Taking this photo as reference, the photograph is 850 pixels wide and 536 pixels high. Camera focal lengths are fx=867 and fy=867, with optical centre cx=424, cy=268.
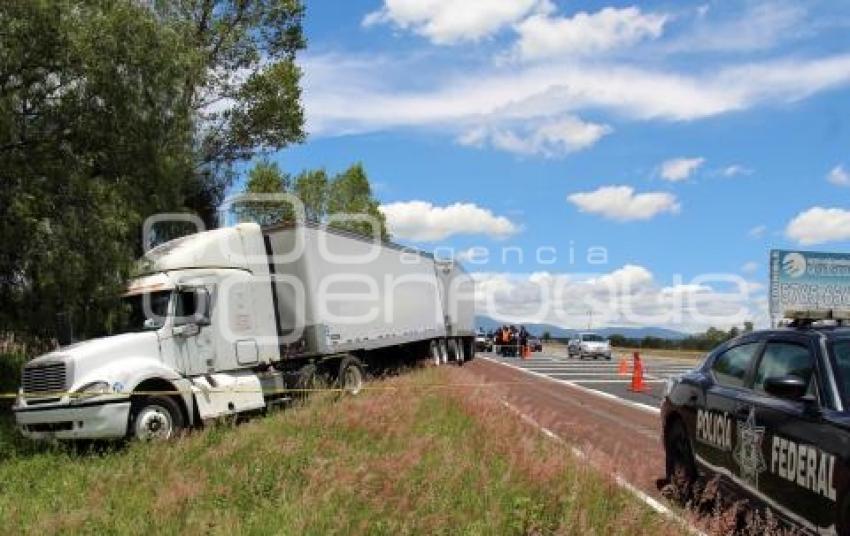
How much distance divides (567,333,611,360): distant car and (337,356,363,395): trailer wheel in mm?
30946

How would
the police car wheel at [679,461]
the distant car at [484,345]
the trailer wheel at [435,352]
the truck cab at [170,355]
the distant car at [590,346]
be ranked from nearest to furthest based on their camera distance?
the police car wheel at [679,461] < the truck cab at [170,355] < the trailer wheel at [435,352] < the distant car at [590,346] < the distant car at [484,345]

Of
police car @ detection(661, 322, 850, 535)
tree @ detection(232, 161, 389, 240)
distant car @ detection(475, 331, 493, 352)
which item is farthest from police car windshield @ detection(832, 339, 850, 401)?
distant car @ detection(475, 331, 493, 352)

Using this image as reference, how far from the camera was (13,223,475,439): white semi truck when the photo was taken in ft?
39.2

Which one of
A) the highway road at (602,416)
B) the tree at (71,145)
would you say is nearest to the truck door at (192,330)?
the tree at (71,145)

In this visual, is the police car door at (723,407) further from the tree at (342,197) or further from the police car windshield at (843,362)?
the tree at (342,197)

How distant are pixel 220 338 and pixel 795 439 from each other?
1044cm

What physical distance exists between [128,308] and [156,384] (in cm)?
170

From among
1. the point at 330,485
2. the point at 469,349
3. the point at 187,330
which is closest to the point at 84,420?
the point at 187,330

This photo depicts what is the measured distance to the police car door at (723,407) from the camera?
281 inches

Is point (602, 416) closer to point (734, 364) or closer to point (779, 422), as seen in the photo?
point (734, 364)

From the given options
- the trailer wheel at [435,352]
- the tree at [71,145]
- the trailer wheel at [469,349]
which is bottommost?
the trailer wheel at [469,349]

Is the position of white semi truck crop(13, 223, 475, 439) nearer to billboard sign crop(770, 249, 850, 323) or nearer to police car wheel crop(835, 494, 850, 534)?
police car wheel crop(835, 494, 850, 534)

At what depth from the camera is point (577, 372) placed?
106 ft

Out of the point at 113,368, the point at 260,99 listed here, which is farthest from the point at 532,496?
the point at 260,99
